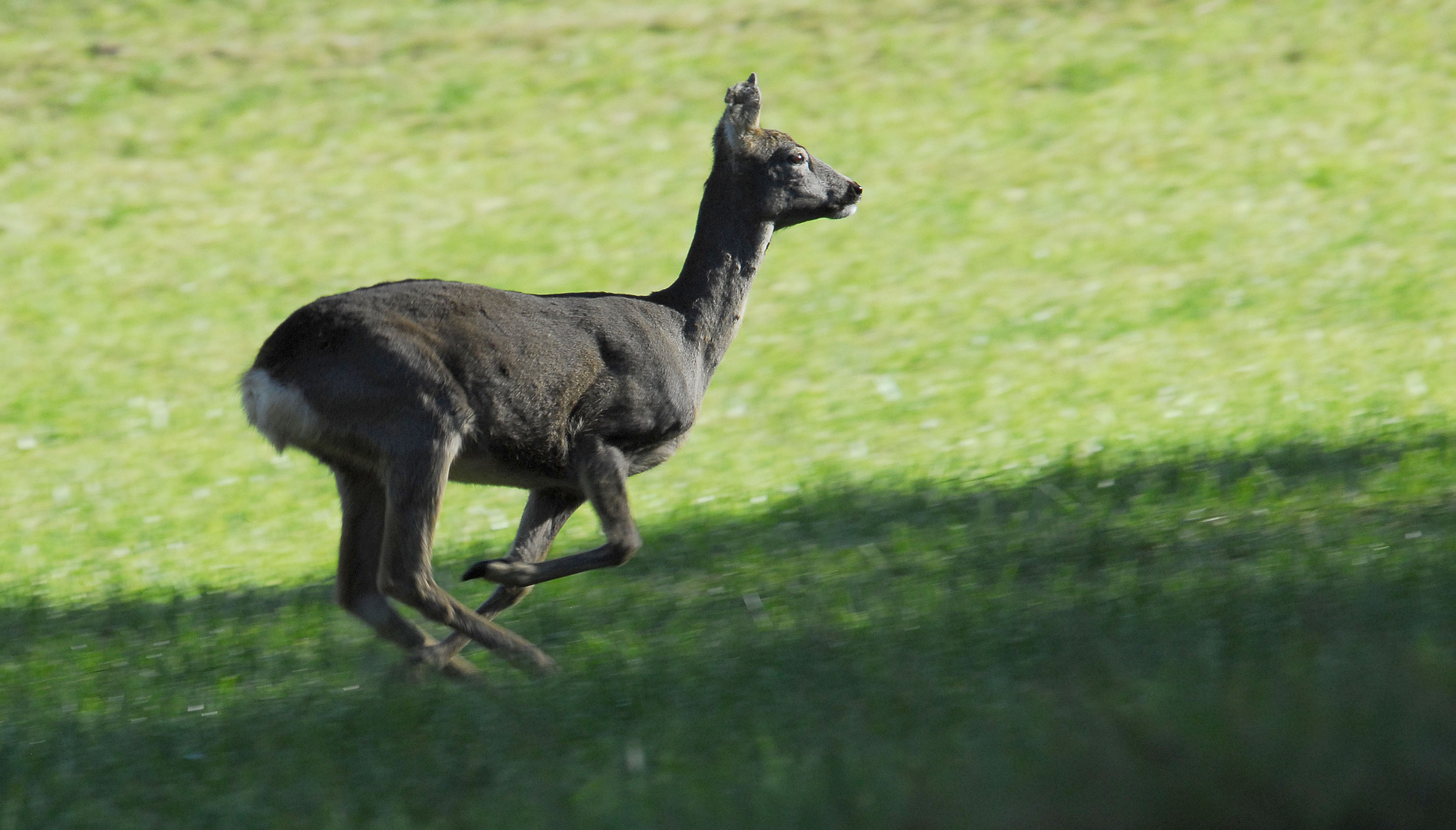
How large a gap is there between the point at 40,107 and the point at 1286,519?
644 inches

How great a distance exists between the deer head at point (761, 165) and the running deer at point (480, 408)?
30mm

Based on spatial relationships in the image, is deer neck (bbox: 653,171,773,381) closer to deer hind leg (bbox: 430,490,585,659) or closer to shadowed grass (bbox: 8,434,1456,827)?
deer hind leg (bbox: 430,490,585,659)

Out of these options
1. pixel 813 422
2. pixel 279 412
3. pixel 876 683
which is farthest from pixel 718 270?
pixel 813 422

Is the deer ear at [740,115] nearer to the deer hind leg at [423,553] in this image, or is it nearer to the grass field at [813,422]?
the grass field at [813,422]

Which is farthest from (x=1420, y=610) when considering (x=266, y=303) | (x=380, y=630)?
(x=266, y=303)

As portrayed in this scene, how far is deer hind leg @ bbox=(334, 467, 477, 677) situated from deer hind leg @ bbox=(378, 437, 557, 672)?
247mm

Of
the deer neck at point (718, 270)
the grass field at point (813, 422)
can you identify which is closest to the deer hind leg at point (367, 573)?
the grass field at point (813, 422)

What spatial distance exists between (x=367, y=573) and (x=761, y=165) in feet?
8.35

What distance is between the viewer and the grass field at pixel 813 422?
4.54 metres

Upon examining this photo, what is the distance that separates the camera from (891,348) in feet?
43.5

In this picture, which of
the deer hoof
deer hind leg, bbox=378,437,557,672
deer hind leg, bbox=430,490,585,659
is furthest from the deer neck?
deer hind leg, bbox=378,437,557,672

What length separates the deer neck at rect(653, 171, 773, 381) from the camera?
7.05 metres

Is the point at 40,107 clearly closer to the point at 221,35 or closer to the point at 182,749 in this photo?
the point at 221,35

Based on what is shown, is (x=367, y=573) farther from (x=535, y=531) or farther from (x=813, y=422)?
(x=813, y=422)
